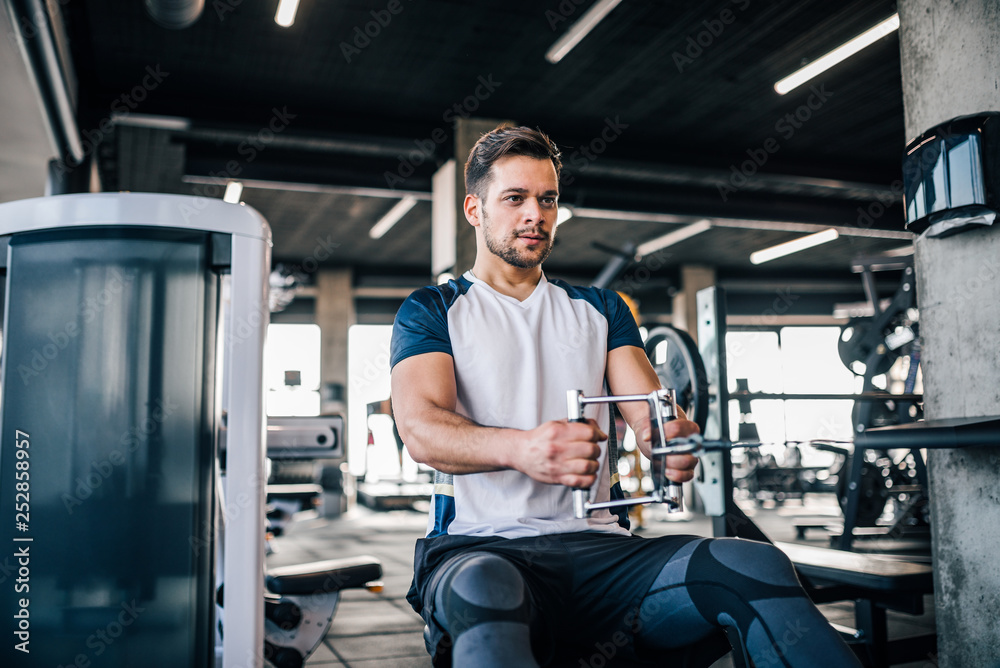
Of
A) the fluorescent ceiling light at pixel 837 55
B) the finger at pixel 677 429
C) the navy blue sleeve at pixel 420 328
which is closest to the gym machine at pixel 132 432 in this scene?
the navy blue sleeve at pixel 420 328

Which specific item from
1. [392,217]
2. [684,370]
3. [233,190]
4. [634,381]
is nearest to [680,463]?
[634,381]

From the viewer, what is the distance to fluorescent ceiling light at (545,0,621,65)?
4.55 m

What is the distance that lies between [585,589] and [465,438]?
0.29m

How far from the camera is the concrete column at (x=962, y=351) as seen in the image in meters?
1.88

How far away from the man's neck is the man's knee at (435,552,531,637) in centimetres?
55

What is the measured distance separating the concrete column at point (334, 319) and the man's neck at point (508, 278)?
924cm

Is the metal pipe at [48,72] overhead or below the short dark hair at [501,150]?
overhead

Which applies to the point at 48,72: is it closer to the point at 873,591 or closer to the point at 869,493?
the point at 873,591

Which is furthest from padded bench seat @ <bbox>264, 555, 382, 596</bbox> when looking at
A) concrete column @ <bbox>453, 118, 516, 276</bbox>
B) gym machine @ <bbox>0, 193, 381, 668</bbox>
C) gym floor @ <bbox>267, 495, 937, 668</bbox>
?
concrete column @ <bbox>453, 118, 516, 276</bbox>

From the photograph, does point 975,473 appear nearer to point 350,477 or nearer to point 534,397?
point 534,397

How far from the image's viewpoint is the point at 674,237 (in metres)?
10.1

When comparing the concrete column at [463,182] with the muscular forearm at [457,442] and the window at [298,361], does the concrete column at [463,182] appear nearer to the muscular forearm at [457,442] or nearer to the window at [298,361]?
the window at [298,361]

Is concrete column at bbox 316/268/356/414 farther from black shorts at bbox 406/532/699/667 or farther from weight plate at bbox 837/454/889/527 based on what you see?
black shorts at bbox 406/532/699/667

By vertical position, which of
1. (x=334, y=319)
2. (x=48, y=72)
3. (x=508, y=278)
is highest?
(x=48, y=72)
